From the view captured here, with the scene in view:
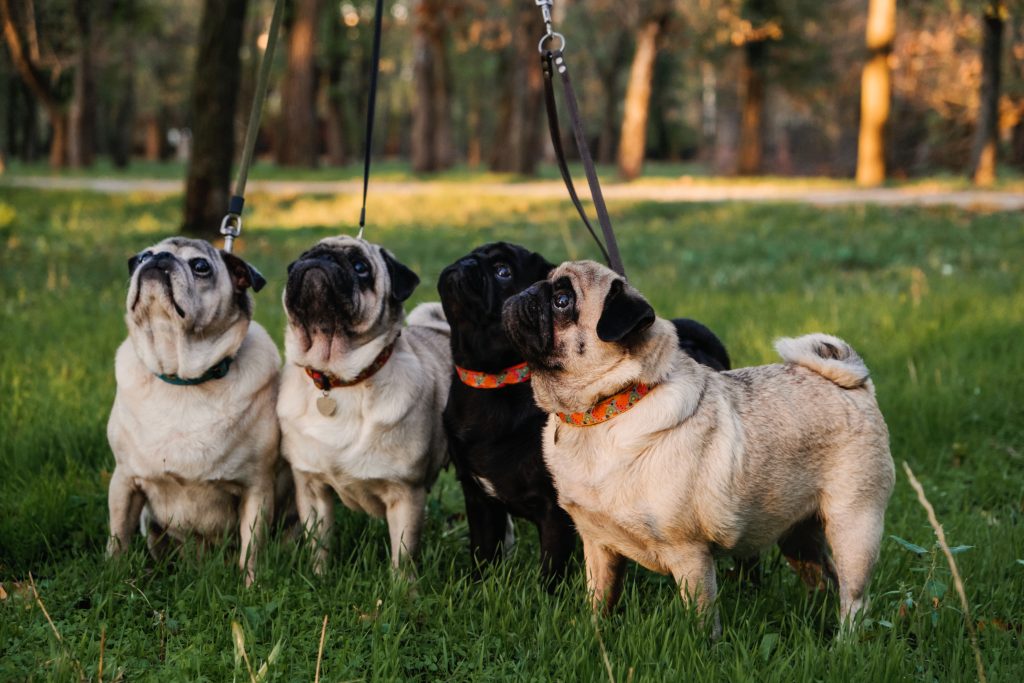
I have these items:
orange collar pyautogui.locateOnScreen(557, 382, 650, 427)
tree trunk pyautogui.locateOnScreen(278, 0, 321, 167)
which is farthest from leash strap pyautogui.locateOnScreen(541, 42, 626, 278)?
tree trunk pyautogui.locateOnScreen(278, 0, 321, 167)

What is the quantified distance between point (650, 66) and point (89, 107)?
70.2ft

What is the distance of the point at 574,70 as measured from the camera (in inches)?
1969

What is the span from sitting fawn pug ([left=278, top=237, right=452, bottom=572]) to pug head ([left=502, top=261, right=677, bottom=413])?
3.15 feet

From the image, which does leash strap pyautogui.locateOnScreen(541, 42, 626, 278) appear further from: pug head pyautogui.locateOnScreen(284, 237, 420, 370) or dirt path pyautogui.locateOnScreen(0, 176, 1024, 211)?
dirt path pyautogui.locateOnScreen(0, 176, 1024, 211)

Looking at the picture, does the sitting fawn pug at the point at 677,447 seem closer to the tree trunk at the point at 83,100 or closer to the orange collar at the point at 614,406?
the orange collar at the point at 614,406

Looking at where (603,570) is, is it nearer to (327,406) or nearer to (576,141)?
(327,406)

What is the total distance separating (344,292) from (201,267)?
27.6 inches

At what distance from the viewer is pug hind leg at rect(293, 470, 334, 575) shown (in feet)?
14.0

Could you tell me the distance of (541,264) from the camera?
4457mm

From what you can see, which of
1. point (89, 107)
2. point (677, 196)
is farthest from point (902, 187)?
point (89, 107)

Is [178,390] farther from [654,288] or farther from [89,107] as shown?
[89,107]

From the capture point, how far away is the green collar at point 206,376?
13.8 ft

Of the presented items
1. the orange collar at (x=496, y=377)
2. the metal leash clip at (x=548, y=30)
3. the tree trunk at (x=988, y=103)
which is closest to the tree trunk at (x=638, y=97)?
the tree trunk at (x=988, y=103)

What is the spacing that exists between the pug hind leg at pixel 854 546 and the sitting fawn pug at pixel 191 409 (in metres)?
2.45
